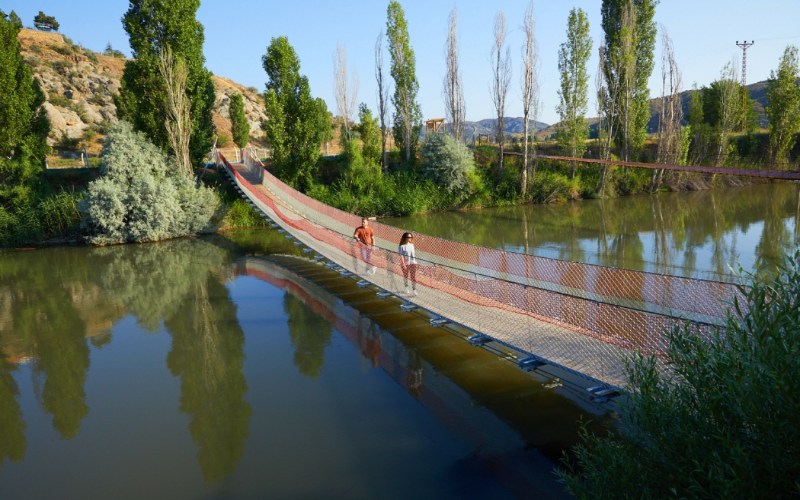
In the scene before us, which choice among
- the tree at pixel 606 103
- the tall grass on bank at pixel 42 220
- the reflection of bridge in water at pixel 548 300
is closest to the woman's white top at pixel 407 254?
the reflection of bridge in water at pixel 548 300

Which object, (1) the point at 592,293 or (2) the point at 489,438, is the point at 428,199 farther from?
(2) the point at 489,438

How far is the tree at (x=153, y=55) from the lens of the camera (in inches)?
762

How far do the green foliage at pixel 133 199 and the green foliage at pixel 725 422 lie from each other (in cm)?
1763

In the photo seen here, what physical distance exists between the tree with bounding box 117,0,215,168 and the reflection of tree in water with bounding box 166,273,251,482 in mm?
11310

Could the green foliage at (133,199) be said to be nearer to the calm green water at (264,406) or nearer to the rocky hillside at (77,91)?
the calm green water at (264,406)

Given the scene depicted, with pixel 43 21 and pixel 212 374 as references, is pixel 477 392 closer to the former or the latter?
pixel 212 374

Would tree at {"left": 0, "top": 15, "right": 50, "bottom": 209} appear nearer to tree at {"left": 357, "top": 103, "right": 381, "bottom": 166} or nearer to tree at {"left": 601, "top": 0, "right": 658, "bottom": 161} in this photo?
tree at {"left": 357, "top": 103, "right": 381, "bottom": 166}

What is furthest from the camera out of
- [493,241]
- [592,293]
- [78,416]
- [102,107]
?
[102,107]

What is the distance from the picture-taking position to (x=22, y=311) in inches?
420

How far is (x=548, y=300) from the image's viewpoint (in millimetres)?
5863

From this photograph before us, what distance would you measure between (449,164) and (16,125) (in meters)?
16.4

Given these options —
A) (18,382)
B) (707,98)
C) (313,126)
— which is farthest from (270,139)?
(707,98)

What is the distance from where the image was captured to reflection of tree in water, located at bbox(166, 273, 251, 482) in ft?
17.3

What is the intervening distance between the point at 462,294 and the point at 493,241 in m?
8.78
